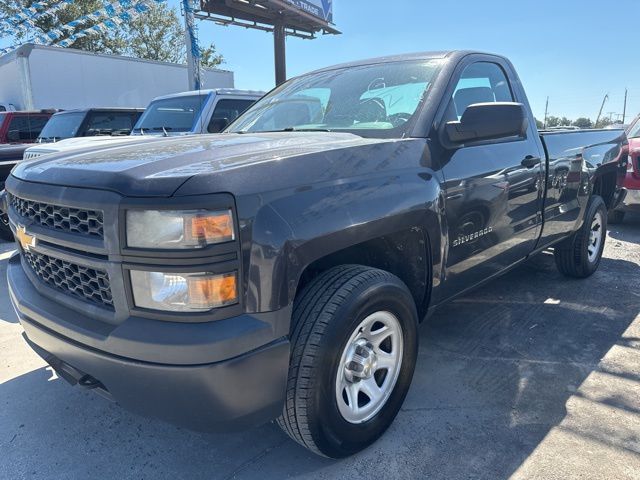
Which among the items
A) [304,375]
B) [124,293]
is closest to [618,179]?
[304,375]

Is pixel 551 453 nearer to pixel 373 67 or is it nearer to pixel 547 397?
pixel 547 397

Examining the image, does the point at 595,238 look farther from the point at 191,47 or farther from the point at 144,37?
the point at 144,37

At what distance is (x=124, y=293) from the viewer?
5.62ft

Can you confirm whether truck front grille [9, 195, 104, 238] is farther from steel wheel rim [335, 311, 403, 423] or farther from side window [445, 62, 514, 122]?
side window [445, 62, 514, 122]

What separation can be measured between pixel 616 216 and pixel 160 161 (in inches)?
291

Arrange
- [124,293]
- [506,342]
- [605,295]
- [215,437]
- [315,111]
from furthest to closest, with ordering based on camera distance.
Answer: [605,295]
[506,342]
[315,111]
[215,437]
[124,293]

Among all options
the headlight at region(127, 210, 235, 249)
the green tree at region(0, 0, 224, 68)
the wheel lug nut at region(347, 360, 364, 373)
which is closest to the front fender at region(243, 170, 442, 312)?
the headlight at region(127, 210, 235, 249)

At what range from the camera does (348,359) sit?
2117 millimetres

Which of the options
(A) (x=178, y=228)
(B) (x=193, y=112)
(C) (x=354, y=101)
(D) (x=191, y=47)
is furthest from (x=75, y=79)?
(A) (x=178, y=228)

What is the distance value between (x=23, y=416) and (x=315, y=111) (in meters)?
2.41

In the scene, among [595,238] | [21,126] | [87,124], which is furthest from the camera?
[21,126]

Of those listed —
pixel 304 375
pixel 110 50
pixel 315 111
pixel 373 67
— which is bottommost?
pixel 304 375

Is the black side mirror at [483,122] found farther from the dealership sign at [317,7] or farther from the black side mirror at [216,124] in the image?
the dealership sign at [317,7]

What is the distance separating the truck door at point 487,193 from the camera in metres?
2.61
